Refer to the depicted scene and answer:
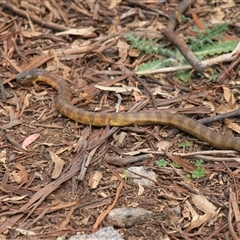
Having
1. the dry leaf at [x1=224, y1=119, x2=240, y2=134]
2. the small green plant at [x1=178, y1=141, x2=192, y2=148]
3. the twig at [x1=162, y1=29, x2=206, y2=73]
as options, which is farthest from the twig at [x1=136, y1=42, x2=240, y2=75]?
the small green plant at [x1=178, y1=141, x2=192, y2=148]

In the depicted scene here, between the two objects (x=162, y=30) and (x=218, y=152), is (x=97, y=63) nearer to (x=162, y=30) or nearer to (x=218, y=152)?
(x=162, y=30)

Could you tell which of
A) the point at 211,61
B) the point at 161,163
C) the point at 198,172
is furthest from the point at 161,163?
the point at 211,61

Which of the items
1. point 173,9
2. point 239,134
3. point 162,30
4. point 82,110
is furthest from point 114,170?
point 173,9

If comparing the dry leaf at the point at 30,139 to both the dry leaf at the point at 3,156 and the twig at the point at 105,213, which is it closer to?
the dry leaf at the point at 3,156

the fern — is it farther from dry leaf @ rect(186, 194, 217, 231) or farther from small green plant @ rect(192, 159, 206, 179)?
dry leaf @ rect(186, 194, 217, 231)

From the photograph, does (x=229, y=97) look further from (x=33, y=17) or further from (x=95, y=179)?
(x=33, y=17)

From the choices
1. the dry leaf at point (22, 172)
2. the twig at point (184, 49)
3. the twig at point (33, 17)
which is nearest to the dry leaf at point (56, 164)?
the dry leaf at point (22, 172)
